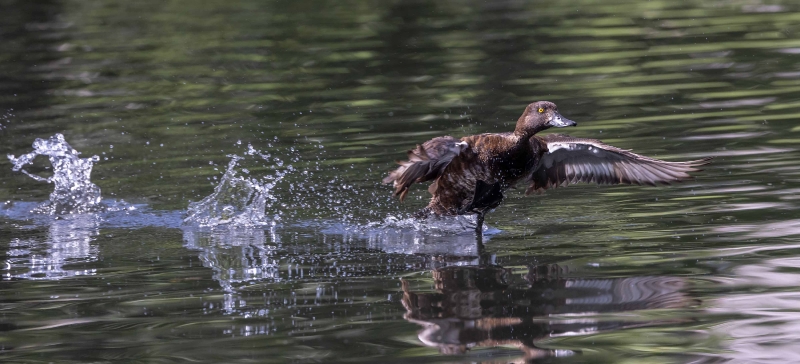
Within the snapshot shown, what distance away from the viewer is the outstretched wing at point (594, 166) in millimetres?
7750

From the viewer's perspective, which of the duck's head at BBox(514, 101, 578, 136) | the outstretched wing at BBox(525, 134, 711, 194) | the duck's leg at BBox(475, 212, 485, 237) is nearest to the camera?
the duck's head at BBox(514, 101, 578, 136)

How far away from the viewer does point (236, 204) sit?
8.94 metres

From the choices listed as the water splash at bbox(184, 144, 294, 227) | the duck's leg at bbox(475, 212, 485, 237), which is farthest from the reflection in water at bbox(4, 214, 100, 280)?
the duck's leg at bbox(475, 212, 485, 237)

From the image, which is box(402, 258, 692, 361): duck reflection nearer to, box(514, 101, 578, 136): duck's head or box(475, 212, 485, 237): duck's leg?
box(475, 212, 485, 237): duck's leg

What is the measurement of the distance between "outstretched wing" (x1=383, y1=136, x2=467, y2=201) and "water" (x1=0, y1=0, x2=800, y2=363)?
48 cm

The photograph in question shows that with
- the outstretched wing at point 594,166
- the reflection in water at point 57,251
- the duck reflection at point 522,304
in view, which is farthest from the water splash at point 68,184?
the duck reflection at point 522,304

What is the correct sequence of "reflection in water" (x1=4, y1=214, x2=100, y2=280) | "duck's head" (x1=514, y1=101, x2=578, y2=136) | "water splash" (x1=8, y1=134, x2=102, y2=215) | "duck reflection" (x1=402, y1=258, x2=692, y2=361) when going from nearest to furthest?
"duck reflection" (x1=402, y1=258, x2=692, y2=361) → "reflection in water" (x1=4, y1=214, x2=100, y2=280) → "duck's head" (x1=514, y1=101, x2=578, y2=136) → "water splash" (x1=8, y1=134, x2=102, y2=215)

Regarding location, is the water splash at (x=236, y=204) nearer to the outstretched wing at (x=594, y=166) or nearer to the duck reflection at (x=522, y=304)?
the outstretched wing at (x=594, y=166)

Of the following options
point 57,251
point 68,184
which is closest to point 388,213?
point 57,251

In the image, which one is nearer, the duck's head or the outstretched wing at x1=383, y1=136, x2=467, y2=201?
the outstretched wing at x1=383, y1=136, x2=467, y2=201

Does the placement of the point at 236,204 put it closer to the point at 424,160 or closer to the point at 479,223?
the point at 479,223

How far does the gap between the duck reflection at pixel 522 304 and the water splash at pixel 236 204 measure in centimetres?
228

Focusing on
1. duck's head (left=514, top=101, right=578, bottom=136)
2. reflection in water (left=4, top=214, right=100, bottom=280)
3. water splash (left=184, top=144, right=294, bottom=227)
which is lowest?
reflection in water (left=4, top=214, right=100, bottom=280)

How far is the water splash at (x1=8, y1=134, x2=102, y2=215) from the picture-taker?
29.9 ft
